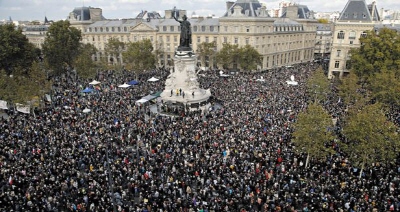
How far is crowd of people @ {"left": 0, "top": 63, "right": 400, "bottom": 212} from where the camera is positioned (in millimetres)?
19594

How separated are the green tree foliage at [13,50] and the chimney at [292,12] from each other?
66719mm

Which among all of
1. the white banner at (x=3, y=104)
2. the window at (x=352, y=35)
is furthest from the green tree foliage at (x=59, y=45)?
the window at (x=352, y=35)

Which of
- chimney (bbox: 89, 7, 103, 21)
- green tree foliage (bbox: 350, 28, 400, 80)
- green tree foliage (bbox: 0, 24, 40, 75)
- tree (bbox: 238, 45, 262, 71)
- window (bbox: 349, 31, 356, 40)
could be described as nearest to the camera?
green tree foliage (bbox: 350, 28, 400, 80)

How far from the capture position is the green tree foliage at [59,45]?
2393 inches

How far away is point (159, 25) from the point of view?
255 feet

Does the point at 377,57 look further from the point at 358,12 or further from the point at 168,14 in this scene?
the point at 168,14

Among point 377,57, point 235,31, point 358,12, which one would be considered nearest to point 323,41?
point 358,12

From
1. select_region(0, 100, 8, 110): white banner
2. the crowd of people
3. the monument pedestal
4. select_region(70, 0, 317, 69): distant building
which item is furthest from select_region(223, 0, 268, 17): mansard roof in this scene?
select_region(0, 100, 8, 110): white banner

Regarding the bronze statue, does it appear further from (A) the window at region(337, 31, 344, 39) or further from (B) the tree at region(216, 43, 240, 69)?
(A) the window at region(337, 31, 344, 39)

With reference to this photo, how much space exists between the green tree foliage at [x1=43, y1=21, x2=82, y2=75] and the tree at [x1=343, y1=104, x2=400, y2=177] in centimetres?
5405

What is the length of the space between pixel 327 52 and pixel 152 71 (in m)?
67.5

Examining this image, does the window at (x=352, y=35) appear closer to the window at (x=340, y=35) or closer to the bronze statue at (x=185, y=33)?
the window at (x=340, y=35)

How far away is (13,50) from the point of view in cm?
5147

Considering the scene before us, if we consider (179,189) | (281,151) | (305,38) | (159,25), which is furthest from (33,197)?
(305,38)
